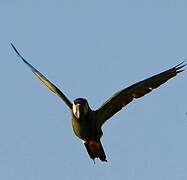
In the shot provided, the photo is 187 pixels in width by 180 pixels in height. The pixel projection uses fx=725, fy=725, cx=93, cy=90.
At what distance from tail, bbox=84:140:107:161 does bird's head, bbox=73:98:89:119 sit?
65cm

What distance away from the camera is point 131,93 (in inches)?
563

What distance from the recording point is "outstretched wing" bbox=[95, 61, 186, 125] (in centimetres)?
1413

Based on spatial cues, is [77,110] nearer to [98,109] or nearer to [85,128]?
[85,128]

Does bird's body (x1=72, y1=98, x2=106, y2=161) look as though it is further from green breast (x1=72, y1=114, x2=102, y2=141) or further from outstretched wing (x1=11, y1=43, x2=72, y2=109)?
outstretched wing (x1=11, y1=43, x2=72, y2=109)

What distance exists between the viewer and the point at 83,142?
→ 13625mm

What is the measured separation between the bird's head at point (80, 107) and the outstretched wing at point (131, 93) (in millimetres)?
862

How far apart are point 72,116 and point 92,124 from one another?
1.36 feet

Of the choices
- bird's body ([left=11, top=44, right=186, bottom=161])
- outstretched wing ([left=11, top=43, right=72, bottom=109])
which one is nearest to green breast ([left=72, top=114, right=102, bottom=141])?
bird's body ([left=11, top=44, right=186, bottom=161])

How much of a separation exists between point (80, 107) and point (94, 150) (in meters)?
1.02

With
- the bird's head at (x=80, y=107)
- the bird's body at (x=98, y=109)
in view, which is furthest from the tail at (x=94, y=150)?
the bird's head at (x=80, y=107)

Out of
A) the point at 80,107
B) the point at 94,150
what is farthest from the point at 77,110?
the point at 94,150

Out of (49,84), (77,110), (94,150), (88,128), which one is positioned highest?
(49,84)

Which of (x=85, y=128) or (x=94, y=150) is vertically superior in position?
(x=85, y=128)

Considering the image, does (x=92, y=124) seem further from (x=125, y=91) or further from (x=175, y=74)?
(x=175, y=74)
